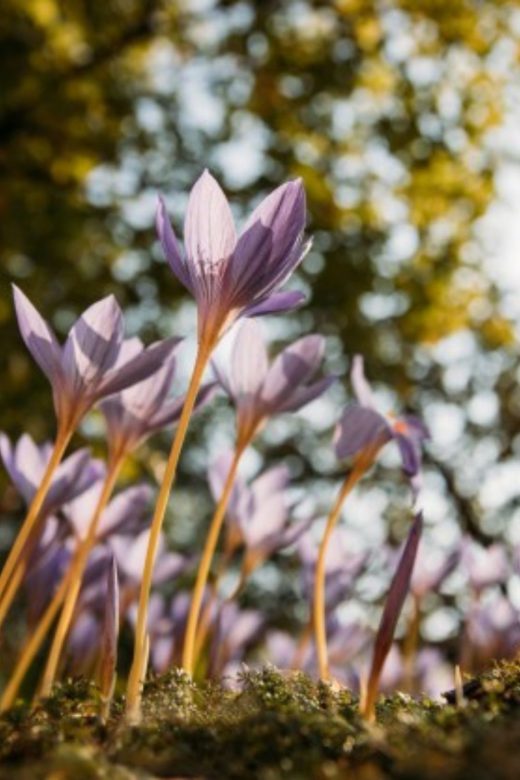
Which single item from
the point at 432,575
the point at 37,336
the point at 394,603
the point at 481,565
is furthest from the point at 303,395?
the point at 481,565

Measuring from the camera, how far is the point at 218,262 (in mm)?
1364

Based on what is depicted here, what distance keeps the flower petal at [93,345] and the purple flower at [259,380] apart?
37cm

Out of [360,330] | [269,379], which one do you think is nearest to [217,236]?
[269,379]

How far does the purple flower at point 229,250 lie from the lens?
1.32 metres

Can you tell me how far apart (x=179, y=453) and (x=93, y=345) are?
0.85 ft

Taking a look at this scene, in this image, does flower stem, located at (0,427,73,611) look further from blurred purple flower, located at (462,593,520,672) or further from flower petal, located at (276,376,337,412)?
blurred purple flower, located at (462,593,520,672)

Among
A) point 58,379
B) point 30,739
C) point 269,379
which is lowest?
point 30,739

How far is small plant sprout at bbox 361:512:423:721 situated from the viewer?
3.93ft

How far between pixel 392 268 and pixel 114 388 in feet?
22.3

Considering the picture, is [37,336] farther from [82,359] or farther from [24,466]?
[24,466]

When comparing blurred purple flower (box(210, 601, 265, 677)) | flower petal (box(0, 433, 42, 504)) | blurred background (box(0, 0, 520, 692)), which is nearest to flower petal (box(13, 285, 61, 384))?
flower petal (box(0, 433, 42, 504))

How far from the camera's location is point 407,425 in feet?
6.49

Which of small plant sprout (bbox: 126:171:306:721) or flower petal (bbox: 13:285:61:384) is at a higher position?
small plant sprout (bbox: 126:171:306:721)

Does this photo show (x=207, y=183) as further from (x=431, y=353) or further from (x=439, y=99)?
(x=431, y=353)
